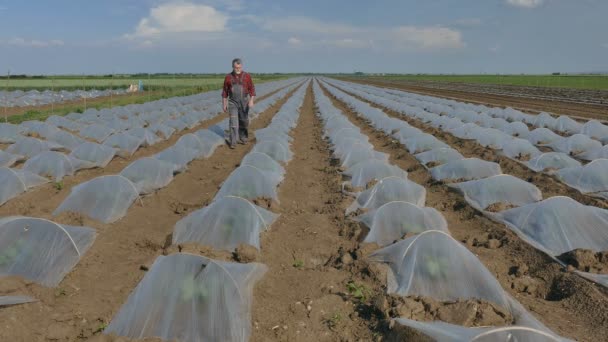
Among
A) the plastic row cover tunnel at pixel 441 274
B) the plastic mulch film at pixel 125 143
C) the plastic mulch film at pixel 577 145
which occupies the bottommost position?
the plastic row cover tunnel at pixel 441 274

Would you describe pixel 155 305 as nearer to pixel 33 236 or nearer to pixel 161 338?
pixel 161 338

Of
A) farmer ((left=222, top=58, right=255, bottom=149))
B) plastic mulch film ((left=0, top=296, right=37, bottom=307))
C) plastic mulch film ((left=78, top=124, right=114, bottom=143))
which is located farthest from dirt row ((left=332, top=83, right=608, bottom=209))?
plastic mulch film ((left=78, top=124, right=114, bottom=143))

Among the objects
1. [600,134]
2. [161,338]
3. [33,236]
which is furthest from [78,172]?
[600,134]

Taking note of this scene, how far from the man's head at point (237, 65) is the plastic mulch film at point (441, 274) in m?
6.93

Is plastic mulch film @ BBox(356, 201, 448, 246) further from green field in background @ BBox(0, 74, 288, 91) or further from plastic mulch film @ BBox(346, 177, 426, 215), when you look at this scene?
green field in background @ BBox(0, 74, 288, 91)

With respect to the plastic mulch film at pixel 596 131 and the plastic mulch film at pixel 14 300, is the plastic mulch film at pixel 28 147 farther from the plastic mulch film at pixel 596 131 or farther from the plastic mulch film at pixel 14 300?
the plastic mulch film at pixel 596 131

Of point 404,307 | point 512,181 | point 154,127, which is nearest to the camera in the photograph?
point 404,307

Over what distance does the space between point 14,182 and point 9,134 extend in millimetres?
6212

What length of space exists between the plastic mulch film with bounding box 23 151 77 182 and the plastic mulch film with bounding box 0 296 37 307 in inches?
180

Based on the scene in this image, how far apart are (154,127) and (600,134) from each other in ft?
41.8

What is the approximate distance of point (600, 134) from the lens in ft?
37.3

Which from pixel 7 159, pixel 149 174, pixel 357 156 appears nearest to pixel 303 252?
pixel 149 174

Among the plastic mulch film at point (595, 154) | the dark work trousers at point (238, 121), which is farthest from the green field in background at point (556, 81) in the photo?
the dark work trousers at point (238, 121)

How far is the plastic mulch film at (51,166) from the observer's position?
25.8 feet
